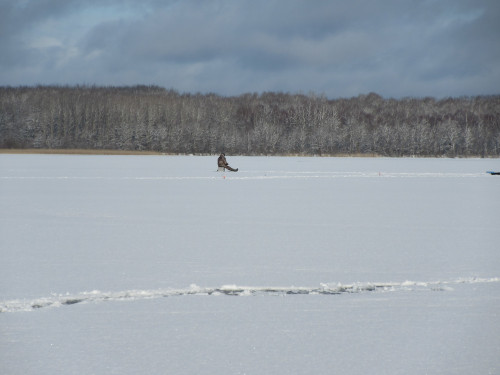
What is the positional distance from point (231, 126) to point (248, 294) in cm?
10280

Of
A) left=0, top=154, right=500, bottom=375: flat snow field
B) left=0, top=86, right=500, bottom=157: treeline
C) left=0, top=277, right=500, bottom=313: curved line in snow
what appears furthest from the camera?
left=0, top=86, right=500, bottom=157: treeline

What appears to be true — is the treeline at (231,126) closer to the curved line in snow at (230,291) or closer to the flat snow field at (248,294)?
the flat snow field at (248,294)

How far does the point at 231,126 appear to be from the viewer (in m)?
107

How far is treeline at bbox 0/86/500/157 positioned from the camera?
86.2 metres

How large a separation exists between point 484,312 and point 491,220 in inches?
244

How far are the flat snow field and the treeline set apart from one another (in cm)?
7482

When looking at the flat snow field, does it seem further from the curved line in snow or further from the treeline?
the treeline

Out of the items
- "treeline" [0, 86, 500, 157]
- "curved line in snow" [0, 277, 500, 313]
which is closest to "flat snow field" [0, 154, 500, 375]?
"curved line in snow" [0, 277, 500, 313]

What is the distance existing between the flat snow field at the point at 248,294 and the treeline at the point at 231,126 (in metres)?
74.8

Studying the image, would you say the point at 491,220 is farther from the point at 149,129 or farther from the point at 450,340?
the point at 149,129

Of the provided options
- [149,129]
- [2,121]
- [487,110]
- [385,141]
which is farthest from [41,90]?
[487,110]

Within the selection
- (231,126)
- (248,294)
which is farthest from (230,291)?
(231,126)

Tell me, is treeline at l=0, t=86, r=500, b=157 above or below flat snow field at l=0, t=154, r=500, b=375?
above

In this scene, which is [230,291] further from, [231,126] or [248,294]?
[231,126]
